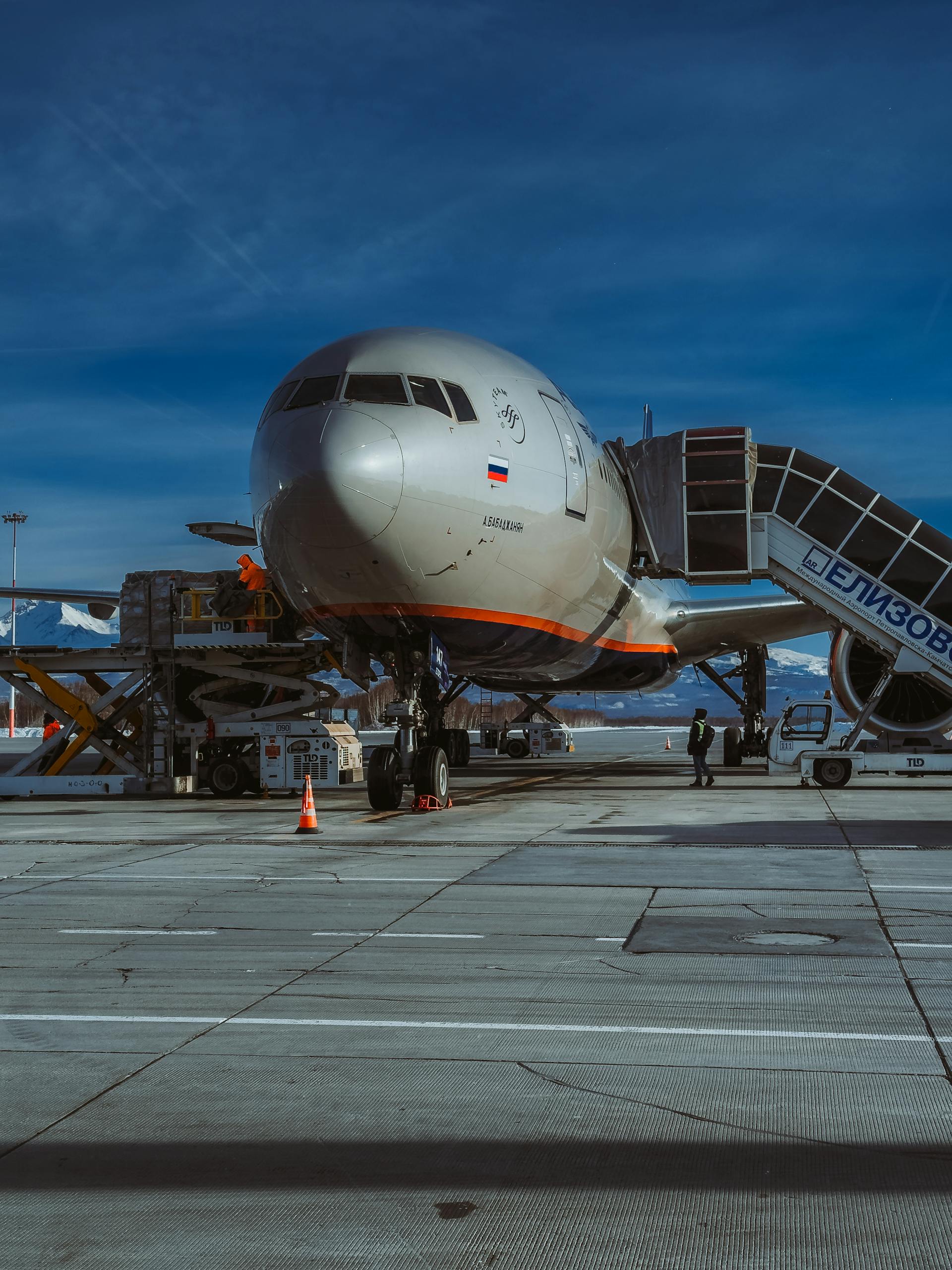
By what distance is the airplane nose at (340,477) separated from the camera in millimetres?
14508

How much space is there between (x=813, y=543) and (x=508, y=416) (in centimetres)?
684

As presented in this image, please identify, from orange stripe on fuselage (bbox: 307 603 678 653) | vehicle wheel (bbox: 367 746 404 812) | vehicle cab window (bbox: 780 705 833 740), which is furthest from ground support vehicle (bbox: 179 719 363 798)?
vehicle cab window (bbox: 780 705 833 740)

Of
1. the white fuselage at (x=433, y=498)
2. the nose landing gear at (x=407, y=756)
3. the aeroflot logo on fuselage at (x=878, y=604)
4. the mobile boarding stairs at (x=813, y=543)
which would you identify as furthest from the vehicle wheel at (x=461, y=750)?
the nose landing gear at (x=407, y=756)

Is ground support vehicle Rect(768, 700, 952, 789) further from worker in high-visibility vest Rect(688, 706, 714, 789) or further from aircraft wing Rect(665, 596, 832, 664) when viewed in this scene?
aircraft wing Rect(665, 596, 832, 664)

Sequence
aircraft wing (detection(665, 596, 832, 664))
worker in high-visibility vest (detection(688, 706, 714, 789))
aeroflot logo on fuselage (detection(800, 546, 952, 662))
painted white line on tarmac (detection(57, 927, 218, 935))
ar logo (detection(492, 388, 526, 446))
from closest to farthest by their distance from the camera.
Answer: painted white line on tarmac (detection(57, 927, 218, 935)), ar logo (detection(492, 388, 526, 446)), aeroflot logo on fuselage (detection(800, 546, 952, 662)), worker in high-visibility vest (detection(688, 706, 714, 789)), aircraft wing (detection(665, 596, 832, 664))

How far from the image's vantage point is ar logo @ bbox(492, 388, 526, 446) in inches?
635

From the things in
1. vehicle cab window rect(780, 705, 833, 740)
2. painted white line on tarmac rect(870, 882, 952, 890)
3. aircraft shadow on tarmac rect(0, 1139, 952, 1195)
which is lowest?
aircraft shadow on tarmac rect(0, 1139, 952, 1195)

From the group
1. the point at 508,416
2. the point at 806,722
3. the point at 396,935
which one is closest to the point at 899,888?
the point at 396,935

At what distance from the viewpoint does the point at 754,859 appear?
11.5 meters

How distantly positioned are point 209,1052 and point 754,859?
24.0 feet

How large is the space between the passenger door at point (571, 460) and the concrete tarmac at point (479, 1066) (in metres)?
7.59

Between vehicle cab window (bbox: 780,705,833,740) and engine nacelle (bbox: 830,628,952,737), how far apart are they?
0.85 meters

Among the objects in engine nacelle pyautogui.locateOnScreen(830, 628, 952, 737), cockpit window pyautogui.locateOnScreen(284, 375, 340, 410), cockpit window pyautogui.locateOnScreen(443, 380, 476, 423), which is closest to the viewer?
cockpit window pyautogui.locateOnScreen(284, 375, 340, 410)

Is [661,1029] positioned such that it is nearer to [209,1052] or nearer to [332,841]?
[209,1052]
